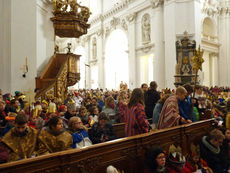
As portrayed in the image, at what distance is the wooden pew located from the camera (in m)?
2.35

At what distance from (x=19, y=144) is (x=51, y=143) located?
1.46 ft

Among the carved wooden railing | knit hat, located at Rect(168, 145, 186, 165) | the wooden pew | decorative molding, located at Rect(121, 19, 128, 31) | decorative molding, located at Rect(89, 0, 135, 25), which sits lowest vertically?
knit hat, located at Rect(168, 145, 186, 165)

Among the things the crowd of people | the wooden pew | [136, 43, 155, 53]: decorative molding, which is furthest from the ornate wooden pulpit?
[136, 43, 155, 53]: decorative molding

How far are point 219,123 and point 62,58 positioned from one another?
30.8 ft

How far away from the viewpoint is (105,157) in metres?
2.98

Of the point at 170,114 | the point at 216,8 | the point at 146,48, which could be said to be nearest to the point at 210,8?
the point at 216,8

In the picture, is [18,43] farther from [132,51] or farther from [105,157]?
[132,51]

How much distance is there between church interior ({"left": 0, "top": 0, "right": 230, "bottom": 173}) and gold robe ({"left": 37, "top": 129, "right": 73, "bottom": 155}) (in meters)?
0.01

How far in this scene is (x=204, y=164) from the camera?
4.08m

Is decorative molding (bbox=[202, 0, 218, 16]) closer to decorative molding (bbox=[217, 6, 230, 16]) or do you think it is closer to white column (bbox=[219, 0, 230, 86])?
decorative molding (bbox=[217, 6, 230, 16])

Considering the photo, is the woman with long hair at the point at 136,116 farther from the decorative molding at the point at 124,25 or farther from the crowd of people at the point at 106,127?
the decorative molding at the point at 124,25

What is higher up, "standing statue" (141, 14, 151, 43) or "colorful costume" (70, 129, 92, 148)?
"standing statue" (141, 14, 151, 43)

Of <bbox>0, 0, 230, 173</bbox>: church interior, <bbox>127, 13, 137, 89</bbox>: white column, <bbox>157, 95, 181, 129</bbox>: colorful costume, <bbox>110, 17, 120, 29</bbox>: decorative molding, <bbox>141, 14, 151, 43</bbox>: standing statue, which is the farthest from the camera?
<bbox>110, 17, 120, 29</bbox>: decorative molding

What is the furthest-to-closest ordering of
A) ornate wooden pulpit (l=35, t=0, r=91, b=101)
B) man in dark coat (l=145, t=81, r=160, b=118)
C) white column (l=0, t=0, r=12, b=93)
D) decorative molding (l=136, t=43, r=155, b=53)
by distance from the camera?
decorative molding (l=136, t=43, r=155, b=53), ornate wooden pulpit (l=35, t=0, r=91, b=101), white column (l=0, t=0, r=12, b=93), man in dark coat (l=145, t=81, r=160, b=118)
